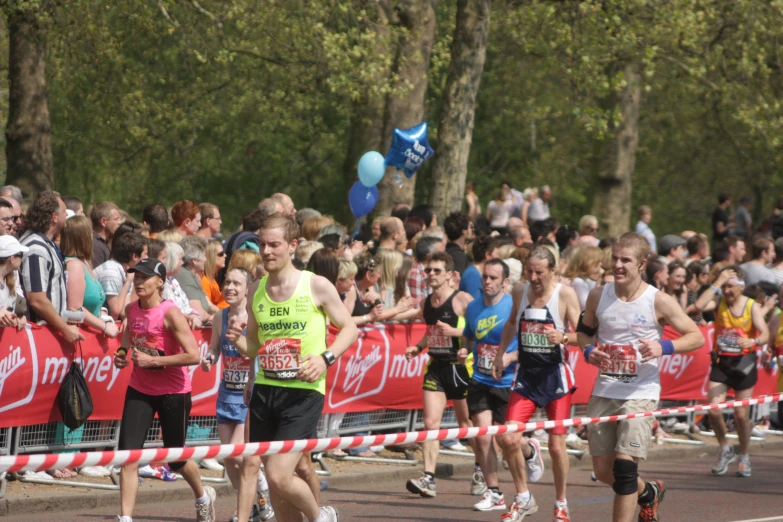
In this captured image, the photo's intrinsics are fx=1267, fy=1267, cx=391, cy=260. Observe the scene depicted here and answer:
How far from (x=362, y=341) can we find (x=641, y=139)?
25714mm

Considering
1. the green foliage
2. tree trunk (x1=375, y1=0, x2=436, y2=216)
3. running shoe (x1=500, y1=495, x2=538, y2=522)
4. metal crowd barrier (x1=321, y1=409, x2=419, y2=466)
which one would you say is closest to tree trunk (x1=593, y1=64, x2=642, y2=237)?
the green foliage

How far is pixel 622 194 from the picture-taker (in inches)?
925

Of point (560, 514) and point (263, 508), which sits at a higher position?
point (560, 514)

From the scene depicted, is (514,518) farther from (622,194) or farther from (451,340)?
(622,194)

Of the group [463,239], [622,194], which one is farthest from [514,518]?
[622,194]

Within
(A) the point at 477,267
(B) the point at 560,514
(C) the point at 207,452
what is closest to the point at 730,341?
(A) the point at 477,267

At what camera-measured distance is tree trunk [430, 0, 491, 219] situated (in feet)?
55.9

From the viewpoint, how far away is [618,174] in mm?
23359

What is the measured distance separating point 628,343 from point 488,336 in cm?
217

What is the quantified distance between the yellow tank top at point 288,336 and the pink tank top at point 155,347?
4.26ft

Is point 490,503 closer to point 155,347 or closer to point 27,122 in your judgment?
point 155,347

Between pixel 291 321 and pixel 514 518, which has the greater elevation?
pixel 291 321

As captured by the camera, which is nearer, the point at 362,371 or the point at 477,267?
the point at 477,267

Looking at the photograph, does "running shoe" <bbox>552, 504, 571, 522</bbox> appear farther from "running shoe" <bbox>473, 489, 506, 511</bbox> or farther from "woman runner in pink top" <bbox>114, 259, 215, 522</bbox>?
"woman runner in pink top" <bbox>114, 259, 215, 522</bbox>
